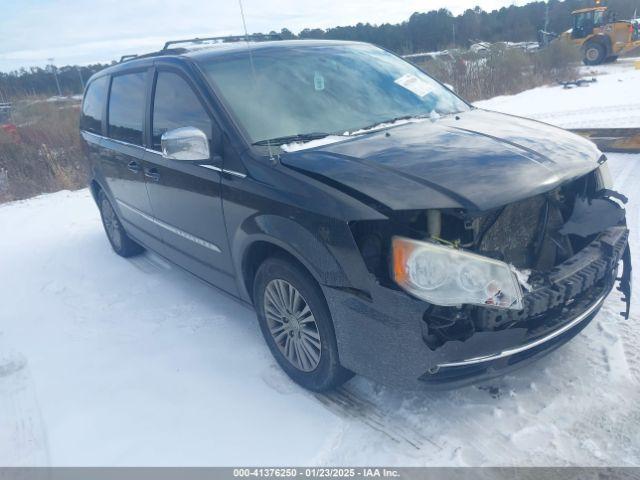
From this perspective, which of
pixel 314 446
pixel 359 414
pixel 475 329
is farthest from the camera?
pixel 359 414

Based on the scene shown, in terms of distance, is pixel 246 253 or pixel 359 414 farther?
pixel 246 253

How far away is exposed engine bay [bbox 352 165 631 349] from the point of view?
7.18ft

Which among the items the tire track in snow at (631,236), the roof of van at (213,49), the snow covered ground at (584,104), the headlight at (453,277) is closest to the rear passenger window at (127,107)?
the roof of van at (213,49)

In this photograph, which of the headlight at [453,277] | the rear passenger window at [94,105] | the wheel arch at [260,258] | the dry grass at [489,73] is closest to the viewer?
the headlight at [453,277]

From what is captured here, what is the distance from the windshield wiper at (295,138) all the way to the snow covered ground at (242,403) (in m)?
1.37

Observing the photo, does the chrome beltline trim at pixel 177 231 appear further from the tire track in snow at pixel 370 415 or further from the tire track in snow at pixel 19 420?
the tire track in snow at pixel 19 420

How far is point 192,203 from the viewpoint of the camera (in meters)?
3.36

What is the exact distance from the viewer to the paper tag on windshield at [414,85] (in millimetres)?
3656

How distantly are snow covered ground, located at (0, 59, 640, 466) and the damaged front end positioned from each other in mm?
377

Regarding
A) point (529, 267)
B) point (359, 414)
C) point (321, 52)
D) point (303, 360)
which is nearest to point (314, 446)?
point (359, 414)

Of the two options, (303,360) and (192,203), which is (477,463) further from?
(192,203)

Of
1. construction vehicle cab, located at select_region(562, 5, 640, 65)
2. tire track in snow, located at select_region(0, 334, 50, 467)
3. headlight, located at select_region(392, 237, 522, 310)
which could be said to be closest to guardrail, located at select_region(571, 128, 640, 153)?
headlight, located at select_region(392, 237, 522, 310)

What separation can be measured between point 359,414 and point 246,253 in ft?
3.62

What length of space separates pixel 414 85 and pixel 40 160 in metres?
10.7
